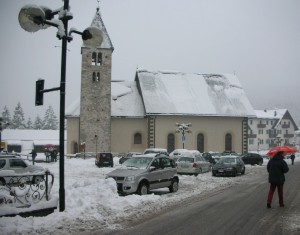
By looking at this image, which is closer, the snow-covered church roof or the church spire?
the church spire

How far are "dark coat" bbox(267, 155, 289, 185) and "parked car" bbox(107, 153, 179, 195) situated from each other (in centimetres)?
541

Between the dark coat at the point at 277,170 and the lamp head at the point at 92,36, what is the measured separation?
23.7ft

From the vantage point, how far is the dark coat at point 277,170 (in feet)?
42.0

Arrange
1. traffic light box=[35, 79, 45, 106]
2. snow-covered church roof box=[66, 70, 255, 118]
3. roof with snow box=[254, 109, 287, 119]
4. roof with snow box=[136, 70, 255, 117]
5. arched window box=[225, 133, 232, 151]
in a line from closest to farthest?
traffic light box=[35, 79, 45, 106] → snow-covered church roof box=[66, 70, 255, 118] → roof with snow box=[136, 70, 255, 117] → arched window box=[225, 133, 232, 151] → roof with snow box=[254, 109, 287, 119]

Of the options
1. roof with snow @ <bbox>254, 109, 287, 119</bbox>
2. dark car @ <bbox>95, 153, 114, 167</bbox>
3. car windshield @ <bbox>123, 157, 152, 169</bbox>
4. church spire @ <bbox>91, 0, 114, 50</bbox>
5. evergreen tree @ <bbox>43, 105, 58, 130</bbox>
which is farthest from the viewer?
evergreen tree @ <bbox>43, 105, 58, 130</bbox>

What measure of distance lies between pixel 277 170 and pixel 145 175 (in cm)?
562

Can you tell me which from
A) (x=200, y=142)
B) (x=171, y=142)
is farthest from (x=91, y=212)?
(x=200, y=142)

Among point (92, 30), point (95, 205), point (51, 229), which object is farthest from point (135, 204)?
point (92, 30)

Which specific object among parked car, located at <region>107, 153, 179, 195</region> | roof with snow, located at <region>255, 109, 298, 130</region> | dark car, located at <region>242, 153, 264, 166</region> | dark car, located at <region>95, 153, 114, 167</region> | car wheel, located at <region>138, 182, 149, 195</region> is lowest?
Answer: dark car, located at <region>242, 153, 264, 166</region>

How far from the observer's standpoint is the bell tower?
48594mm

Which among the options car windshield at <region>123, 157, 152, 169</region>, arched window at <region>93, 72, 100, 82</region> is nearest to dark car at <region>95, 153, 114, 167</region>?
arched window at <region>93, 72, 100, 82</region>

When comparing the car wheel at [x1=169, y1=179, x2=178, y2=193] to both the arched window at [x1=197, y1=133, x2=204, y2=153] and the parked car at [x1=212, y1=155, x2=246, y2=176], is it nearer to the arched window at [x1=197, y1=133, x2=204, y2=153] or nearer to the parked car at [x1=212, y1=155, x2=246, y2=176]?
the parked car at [x1=212, y1=155, x2=246, y2=176]

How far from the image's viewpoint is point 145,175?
16109 mm

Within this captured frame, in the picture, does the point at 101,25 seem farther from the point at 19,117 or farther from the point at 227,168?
the point at 19,117
